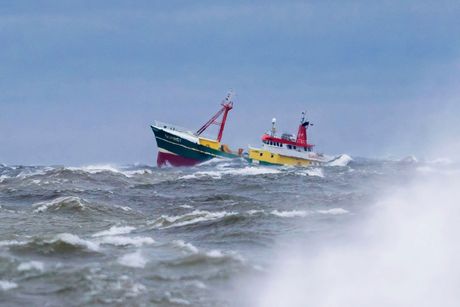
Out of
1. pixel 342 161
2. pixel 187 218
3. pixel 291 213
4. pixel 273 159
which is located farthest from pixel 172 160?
pixel 187 218

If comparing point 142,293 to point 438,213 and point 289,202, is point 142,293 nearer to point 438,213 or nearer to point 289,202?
point 438,213

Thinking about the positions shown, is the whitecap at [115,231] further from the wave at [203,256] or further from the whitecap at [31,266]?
the whitecap at [31,266]

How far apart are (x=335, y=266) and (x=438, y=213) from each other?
27.2 ft

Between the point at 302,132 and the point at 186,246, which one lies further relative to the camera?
the point at 302,132

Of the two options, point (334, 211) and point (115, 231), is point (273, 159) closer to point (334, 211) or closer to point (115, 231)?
point (334, 211)

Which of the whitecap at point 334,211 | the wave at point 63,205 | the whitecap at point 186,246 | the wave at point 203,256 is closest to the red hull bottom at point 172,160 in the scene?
the wave at point 63,205

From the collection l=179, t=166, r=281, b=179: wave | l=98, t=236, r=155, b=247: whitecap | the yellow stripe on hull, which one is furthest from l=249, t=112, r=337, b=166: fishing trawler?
l=98, t=236, r=155, b=247: whitecap

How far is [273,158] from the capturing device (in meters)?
98.2

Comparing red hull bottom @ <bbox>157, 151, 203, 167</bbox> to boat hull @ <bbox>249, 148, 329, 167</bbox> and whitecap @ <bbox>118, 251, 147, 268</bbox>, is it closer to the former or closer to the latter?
boat hull @ <bbox>249, 148, 329, 167</bbox>

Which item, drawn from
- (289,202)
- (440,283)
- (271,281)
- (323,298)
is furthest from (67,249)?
(289,202)

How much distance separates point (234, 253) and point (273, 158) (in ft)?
262

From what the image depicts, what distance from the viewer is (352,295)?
44.9 ft

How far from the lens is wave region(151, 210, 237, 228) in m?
26.1

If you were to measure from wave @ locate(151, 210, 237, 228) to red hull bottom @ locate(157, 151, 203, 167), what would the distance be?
68838 mm
